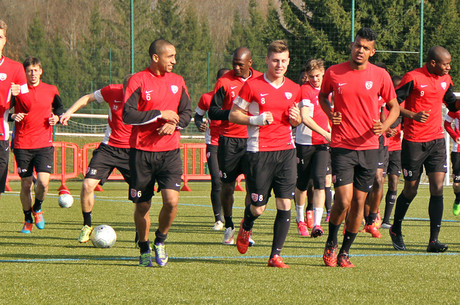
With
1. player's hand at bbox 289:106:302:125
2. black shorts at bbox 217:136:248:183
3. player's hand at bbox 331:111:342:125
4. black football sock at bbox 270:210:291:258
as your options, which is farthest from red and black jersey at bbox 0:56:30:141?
player's hand at bbox 331:111:342:125

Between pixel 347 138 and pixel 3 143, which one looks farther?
pixel 3 143

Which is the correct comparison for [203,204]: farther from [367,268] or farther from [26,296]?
[26,296]

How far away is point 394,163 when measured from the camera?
12.1 meters

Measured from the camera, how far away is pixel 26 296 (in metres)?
5.91

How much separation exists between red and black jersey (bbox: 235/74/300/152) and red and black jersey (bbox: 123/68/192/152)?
635 millimetres

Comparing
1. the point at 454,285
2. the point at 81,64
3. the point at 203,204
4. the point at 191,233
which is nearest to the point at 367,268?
the point at 454,285

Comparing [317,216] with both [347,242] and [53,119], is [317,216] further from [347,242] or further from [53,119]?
[53,119]

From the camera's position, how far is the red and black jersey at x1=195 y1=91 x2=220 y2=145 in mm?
10766

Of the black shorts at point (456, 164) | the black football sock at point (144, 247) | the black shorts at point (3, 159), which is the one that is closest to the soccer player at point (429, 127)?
the black football sock at point (144, 247)

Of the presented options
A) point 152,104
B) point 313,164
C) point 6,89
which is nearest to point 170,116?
point 152,104

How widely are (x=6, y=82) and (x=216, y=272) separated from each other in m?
2.99

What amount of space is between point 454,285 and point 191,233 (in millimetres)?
4962

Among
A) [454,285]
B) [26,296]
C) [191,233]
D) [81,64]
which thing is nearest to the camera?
[26,296]

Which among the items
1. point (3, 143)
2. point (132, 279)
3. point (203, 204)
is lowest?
point (203, 204)
